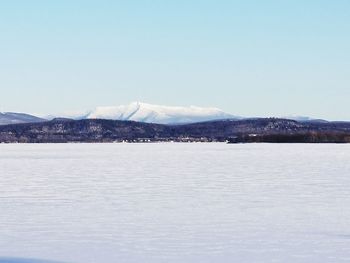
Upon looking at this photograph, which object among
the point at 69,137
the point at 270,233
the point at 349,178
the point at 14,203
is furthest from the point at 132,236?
the point at 69,137

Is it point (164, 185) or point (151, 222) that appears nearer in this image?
point (151, 222)

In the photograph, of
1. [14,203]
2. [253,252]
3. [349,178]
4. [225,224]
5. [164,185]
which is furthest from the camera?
[349,178]

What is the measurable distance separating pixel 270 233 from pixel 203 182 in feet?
37.3

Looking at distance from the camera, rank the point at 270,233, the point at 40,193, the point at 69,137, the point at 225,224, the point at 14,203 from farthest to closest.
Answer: the point at 69,137 < the point at 40,193 < the point at 14,203 < the point at 225,224 < the point at 270,233

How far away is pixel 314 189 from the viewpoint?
2053 cm

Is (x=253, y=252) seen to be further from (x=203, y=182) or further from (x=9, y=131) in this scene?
(x=9, y=131)

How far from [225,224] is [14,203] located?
6255 mm

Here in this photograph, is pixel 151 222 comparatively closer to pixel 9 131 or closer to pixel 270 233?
pixel 270 233

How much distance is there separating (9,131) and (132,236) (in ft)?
552

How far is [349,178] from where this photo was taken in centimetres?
2492

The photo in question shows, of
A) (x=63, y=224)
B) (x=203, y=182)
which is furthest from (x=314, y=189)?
(x=63, y=224)

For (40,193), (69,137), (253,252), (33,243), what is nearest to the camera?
(253,252)

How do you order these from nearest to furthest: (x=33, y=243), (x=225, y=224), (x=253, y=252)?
1. (x=253, y=252)
2. (x=33, y=243)
3. (x=225, y=224)

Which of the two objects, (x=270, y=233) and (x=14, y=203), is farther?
(x=14, y=203)
